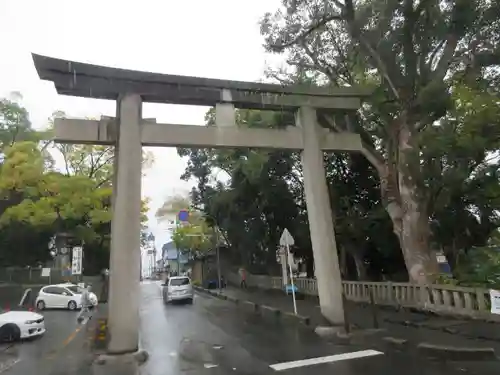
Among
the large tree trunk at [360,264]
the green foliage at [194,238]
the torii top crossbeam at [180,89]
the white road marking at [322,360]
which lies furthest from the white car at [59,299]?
the green foliage at [194,238]

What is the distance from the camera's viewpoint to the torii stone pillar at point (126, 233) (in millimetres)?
10305

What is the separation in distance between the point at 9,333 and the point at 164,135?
8.24m

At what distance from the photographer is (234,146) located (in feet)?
41.2

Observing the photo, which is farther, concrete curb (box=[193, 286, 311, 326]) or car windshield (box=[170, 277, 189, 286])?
car windshield (box=[170, 277, 189, 286])

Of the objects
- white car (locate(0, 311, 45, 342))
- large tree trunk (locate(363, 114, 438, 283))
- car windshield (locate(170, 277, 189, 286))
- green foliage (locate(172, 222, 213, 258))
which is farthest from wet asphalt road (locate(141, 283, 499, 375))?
green foliage (locate(172, 222, 213, 258))

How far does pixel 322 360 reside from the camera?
8.90 meters

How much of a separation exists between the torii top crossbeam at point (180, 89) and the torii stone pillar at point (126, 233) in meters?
0.47

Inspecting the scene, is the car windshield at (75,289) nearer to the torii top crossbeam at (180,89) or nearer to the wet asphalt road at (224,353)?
the wet asphalt road at (224,353)

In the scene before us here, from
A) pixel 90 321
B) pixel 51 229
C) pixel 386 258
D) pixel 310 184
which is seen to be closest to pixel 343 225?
pixel 386 258

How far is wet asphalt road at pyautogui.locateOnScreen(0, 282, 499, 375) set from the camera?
8.12 metres

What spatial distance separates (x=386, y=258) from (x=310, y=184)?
1349 centimetres

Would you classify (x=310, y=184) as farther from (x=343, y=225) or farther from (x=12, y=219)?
(x=12, y=219)

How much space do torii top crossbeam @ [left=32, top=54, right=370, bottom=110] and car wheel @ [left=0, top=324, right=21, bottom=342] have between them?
777 centimetres

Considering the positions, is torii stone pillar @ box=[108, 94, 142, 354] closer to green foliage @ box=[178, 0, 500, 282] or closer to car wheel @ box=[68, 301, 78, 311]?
green foliage @ box=[178, 0, 500, 282]
